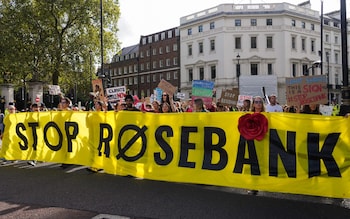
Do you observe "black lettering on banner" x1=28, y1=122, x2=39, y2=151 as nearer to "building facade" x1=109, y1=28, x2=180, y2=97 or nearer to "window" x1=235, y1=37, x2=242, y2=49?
"window" x1=235, y1=37, x2=242, y2=49

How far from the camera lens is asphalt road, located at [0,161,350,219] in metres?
5.34

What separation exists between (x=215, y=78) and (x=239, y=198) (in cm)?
5681

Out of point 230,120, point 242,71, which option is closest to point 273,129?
point 230,120

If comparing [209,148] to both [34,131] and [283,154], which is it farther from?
[34,131]

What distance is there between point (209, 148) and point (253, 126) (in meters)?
0.88

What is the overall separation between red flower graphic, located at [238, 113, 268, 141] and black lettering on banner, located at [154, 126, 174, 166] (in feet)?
4.49

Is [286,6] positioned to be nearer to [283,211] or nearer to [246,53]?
[246,53]

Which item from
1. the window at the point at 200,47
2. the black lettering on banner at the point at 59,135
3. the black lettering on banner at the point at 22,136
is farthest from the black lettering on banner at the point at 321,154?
the window at the point at 200,47

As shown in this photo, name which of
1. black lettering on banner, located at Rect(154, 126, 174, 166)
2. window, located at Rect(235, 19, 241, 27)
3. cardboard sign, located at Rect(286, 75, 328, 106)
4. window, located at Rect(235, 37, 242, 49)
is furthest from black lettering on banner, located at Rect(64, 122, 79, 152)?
window, located at Rect(235, 19, 241, 27)

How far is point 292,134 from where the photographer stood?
5844mm

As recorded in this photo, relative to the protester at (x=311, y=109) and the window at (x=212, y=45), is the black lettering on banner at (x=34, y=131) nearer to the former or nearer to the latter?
the protester at (x=311, y=109)

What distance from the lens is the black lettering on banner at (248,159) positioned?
6.00 meters

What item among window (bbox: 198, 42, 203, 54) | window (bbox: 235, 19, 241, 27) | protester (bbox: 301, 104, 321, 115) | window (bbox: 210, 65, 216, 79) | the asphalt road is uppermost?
window (bbox: 235, 19, 241, 27)

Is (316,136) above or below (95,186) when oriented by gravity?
above
